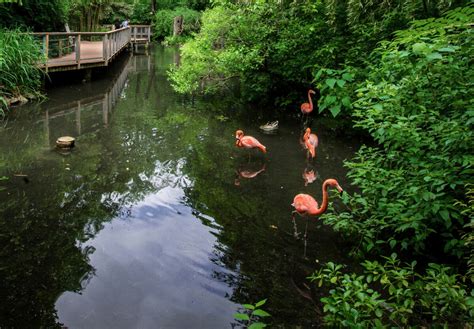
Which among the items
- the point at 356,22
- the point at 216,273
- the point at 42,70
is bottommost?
the point at 216,273

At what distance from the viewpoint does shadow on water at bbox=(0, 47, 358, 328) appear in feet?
13.7

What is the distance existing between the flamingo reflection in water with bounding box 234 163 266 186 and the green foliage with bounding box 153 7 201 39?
29728 millimetres

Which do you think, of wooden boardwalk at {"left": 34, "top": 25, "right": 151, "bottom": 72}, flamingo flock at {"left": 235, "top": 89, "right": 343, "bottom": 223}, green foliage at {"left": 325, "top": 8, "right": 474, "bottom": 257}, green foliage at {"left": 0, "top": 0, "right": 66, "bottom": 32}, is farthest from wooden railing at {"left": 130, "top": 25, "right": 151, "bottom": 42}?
green foliage at {"left": 325, "top": 8, "right": 474, "bottom": 257}

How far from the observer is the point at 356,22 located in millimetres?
9234

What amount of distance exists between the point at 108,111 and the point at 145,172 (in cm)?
487

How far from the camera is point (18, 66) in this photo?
37.2 feet

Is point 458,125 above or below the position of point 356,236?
above

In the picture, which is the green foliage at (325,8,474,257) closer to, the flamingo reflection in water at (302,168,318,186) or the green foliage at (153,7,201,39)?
the flamingo reflection in water at (302,168,318,186)

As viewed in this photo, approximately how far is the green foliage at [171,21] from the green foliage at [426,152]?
32456 mm

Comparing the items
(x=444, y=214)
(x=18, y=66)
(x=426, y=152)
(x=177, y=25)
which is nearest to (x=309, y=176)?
(x=426, y=152)

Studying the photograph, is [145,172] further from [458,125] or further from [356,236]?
[458,125]

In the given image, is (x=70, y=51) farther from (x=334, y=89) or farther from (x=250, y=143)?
(x=334, y=89)

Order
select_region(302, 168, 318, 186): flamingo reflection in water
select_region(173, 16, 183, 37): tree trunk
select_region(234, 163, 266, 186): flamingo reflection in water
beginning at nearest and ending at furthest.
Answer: select_region(302, 168, 318, 186): flamingo reflection in water, select_region(234, 163, 266, 186): flamingo reflection in water, select_region(173, 16, 183, 37): tree trunk

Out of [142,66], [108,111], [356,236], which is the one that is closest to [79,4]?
[142,66]
